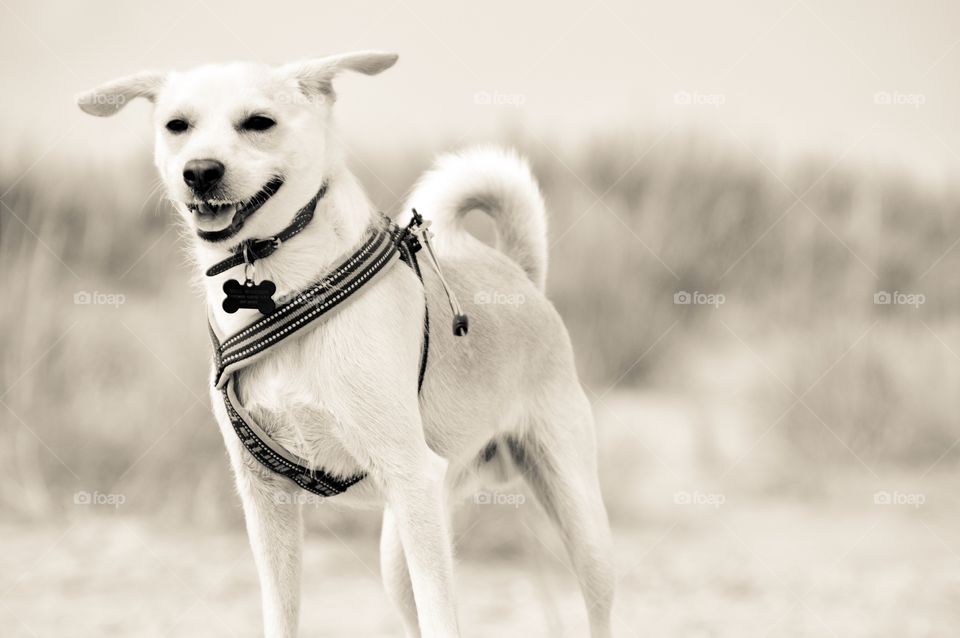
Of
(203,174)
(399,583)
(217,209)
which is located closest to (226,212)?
(217,209)

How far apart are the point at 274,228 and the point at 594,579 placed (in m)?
1.73

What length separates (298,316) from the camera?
129 inches

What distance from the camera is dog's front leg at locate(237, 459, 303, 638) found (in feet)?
11.5

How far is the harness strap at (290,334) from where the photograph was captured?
3285 millimetres

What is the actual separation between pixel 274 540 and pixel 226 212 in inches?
40.9

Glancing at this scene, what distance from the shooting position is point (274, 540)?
3529 mm

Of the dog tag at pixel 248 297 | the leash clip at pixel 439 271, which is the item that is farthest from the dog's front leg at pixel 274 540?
the leash clip at pixel 439 271

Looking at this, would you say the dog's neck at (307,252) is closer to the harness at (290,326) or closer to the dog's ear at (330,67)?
the harness at (290,326)

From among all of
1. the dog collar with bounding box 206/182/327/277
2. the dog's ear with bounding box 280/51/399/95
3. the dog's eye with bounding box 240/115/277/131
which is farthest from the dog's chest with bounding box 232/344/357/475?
the dog's ear with bounding box 280/51/399/95

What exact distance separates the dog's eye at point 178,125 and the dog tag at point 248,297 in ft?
1.43

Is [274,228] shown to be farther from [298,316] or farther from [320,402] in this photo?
[320,402]

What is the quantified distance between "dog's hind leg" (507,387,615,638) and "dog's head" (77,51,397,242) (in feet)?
4.18

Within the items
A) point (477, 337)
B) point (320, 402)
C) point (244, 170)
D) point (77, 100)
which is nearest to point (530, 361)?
point (477, 337)

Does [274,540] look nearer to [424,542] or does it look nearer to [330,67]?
[424,542]
